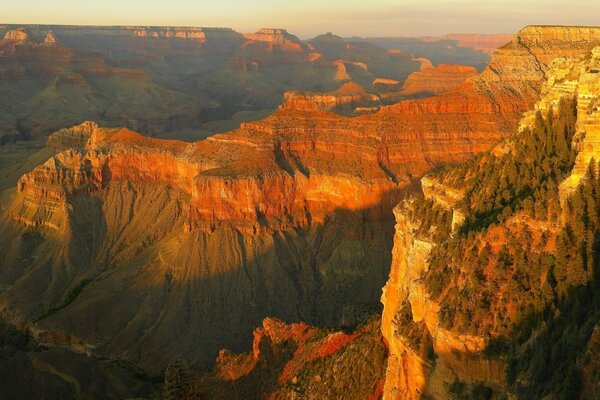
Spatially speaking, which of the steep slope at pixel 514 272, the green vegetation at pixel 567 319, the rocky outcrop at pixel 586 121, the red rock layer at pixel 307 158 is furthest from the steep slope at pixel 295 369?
the red rock layer at pixel 307 158

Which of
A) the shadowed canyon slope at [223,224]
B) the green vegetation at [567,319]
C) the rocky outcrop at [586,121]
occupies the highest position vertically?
the rocky outcrop at [586,121]

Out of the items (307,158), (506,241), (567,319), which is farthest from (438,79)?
(567,319)

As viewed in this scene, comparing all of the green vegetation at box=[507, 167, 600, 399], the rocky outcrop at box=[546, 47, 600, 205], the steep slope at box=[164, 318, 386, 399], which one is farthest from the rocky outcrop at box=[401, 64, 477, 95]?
the green vegetation at box=[507, 167, 600, 399]

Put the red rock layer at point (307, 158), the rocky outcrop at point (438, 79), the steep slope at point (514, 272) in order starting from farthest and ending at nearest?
1. the rocky outcrop at point (438, 79)
2. the red rock layer at point (307, 158)
3. the steep slope at point (514, 272)

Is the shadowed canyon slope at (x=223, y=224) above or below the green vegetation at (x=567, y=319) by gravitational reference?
below

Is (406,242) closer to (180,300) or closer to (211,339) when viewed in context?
(211,339)

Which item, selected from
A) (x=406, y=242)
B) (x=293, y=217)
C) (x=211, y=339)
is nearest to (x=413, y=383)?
(x=406, y=242)

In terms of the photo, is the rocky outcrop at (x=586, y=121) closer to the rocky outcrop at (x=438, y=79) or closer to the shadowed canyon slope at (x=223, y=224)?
the shadowed canyon slope at (x=223, y=224)
